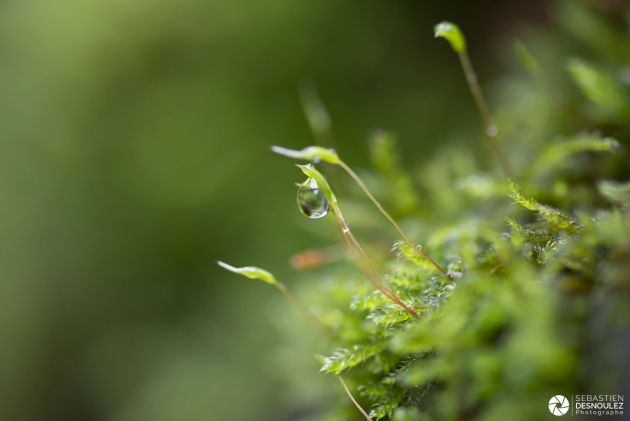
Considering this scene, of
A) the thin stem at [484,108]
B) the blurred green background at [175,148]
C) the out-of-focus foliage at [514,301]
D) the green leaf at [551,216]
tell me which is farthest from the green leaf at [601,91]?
the blurred green background at [175,148]

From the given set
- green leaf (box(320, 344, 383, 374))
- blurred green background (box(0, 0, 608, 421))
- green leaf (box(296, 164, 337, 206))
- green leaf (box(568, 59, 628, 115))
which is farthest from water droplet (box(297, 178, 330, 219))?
blurred green background (box(0, 0, 608, 421))

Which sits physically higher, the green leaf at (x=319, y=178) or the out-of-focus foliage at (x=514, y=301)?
the green leaf at (x=319, y=178)

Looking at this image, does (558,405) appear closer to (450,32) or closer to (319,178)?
(319,178)

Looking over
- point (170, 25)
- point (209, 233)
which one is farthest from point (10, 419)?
point (170, 25)

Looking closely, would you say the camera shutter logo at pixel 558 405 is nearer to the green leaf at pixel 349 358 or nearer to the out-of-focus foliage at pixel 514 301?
the out-of-focus foliage at pixel 514 301

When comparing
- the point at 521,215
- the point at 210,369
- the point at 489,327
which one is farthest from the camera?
the point at 210,369

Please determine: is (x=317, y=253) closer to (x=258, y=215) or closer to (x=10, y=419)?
(x=258, y=215)
